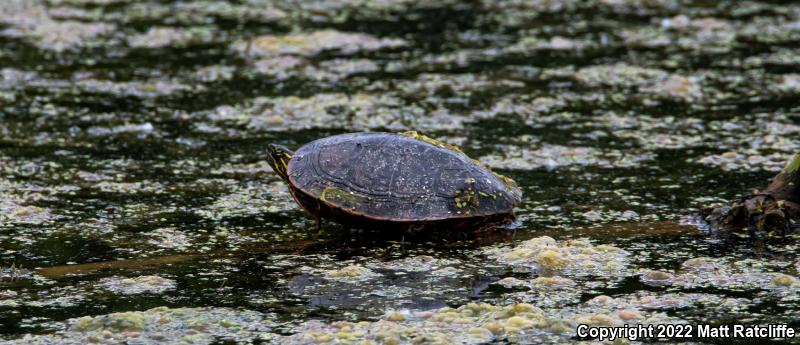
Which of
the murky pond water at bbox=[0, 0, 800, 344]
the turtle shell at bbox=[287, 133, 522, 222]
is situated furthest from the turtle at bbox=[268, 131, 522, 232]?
the murky pond water at bbox=[0, 0, 800, 344]

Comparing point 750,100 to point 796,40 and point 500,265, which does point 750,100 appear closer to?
point 796,40

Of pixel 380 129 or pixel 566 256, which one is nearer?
pixel 566 256

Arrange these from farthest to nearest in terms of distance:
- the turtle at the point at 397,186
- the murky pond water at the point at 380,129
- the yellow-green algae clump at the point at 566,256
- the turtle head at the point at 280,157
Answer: the turtle head at the point at 280,157 → the turtle at the point at 397,186 → the yellow-green algae clump at the point at 566,256 → the murky pond water at the point at 380,129

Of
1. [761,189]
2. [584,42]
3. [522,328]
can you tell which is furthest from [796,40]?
[522,328]

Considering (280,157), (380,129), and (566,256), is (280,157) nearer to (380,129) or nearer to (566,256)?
(566,256)

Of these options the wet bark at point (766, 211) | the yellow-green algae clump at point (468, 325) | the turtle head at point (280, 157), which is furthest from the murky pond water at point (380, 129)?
the turtle head at point (280, 157)

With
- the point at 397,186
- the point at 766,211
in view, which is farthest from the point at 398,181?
the point at 766,211

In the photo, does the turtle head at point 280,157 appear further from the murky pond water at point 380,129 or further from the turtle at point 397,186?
the murky pond water at point 380,129
